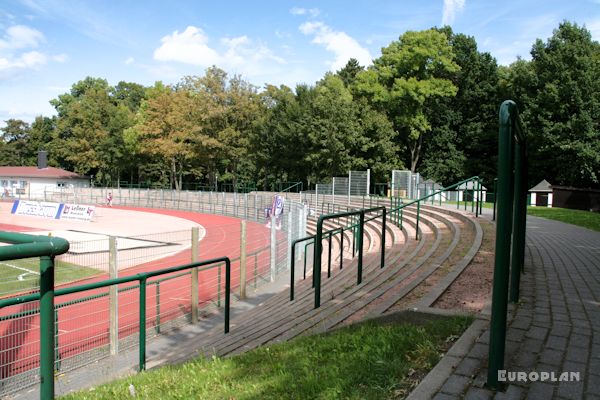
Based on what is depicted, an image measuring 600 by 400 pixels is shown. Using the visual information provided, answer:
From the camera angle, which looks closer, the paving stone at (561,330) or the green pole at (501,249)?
the green pole at (501,249)

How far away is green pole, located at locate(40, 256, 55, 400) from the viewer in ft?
7.65

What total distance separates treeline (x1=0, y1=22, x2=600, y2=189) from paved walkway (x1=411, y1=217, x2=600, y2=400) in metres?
34.6

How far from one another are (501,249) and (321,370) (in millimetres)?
1486

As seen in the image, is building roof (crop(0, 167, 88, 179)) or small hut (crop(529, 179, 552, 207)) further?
building roof (crop(0, 167, 88, 179))

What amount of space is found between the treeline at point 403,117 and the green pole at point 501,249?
122 ft

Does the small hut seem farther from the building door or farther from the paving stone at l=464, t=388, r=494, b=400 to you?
the paving stone at l=464, t=388, r=494, b=400

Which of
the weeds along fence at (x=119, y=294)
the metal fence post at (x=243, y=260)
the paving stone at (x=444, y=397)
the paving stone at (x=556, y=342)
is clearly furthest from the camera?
the metal fence post at (x=243, y=260)

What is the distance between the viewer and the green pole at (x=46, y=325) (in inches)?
91.8

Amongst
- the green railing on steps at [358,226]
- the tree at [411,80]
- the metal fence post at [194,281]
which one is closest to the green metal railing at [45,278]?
the green railing on steps at [358,226]

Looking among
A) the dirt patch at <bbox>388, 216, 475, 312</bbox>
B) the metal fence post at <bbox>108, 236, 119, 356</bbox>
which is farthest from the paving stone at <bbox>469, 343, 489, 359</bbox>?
the metal fence post at <bbox>108, 236, 119, 356</bbox>

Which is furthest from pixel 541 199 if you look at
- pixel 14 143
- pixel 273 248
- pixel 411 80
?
pixel 14 143

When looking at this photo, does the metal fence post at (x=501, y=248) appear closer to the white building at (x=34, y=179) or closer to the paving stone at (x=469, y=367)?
the paving stone at (x=469, y=367)

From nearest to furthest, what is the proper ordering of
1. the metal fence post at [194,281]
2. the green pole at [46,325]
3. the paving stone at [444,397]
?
the green pole at [46,325] → the paving stone at [444,397] → the metal fence post at [194,281]

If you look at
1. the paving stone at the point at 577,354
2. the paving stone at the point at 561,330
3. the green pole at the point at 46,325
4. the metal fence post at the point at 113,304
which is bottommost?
the metal fence post at the point at 113,304
